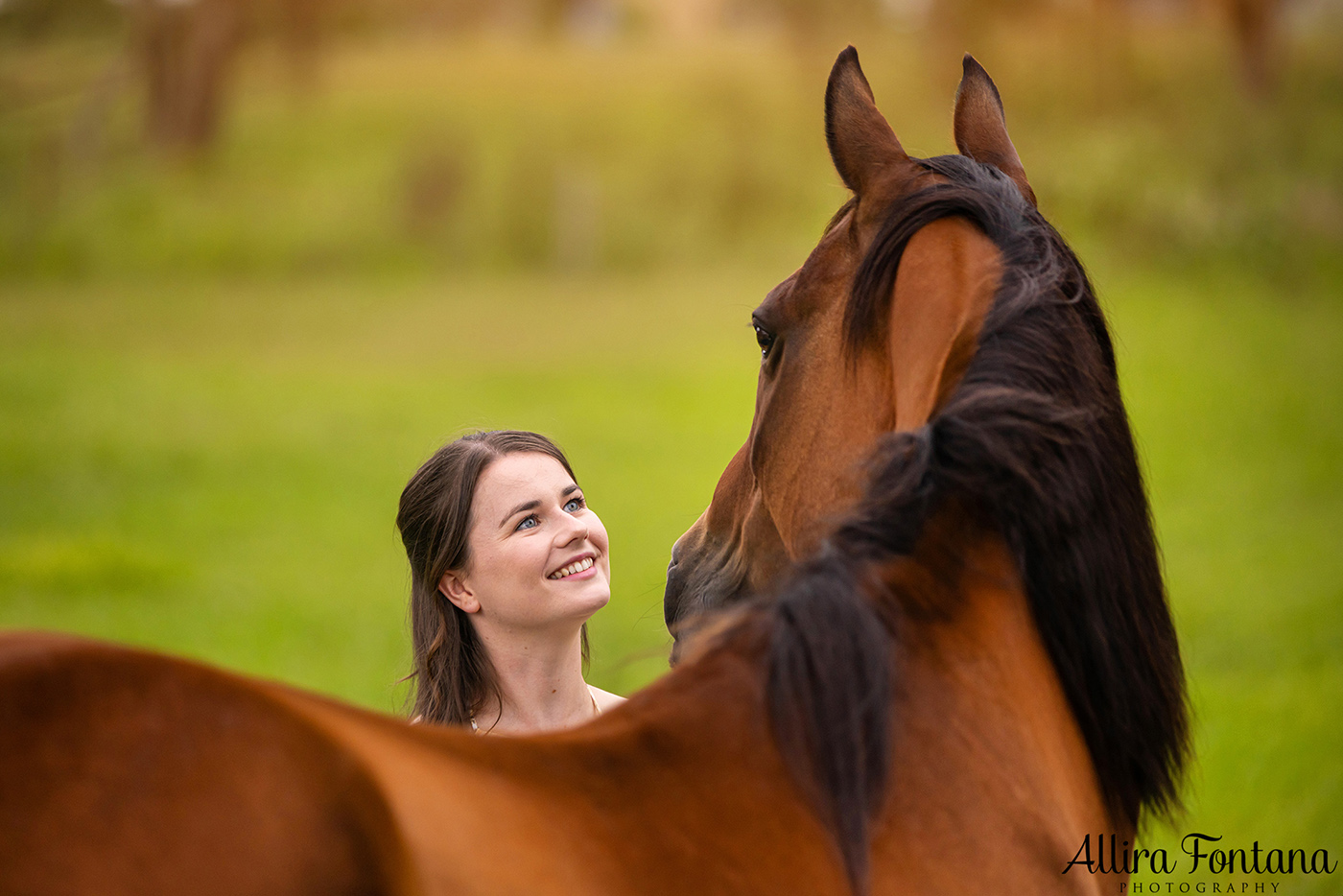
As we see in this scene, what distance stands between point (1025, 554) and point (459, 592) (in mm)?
950

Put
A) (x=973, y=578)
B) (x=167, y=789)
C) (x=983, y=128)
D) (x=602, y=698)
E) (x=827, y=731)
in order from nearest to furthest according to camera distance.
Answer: (x=167, y=789), (x=827, y=731), (x=973, y=578), (x=983, y=128), (x=602, y=698)

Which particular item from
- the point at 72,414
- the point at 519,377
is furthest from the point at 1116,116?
the point at 72,414

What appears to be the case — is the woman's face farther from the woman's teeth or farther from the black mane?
the black mane

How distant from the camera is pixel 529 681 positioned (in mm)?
1622

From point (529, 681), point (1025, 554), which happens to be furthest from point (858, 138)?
point (529, 681)

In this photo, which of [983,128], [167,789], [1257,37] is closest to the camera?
[167,789]

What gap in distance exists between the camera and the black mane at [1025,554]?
31.5 inches

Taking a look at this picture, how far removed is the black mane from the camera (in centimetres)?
80

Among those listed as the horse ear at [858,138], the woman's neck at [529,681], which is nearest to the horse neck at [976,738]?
the horse ear at [858,138]

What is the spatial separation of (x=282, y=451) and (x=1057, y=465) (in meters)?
8.09

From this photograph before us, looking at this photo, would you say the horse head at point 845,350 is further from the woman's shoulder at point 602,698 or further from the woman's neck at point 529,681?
the woman's shoulder at point 602,698

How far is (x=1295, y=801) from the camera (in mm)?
3646

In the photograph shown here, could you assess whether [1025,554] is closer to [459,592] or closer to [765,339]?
[765,339]

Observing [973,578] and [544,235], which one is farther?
[544,235]
